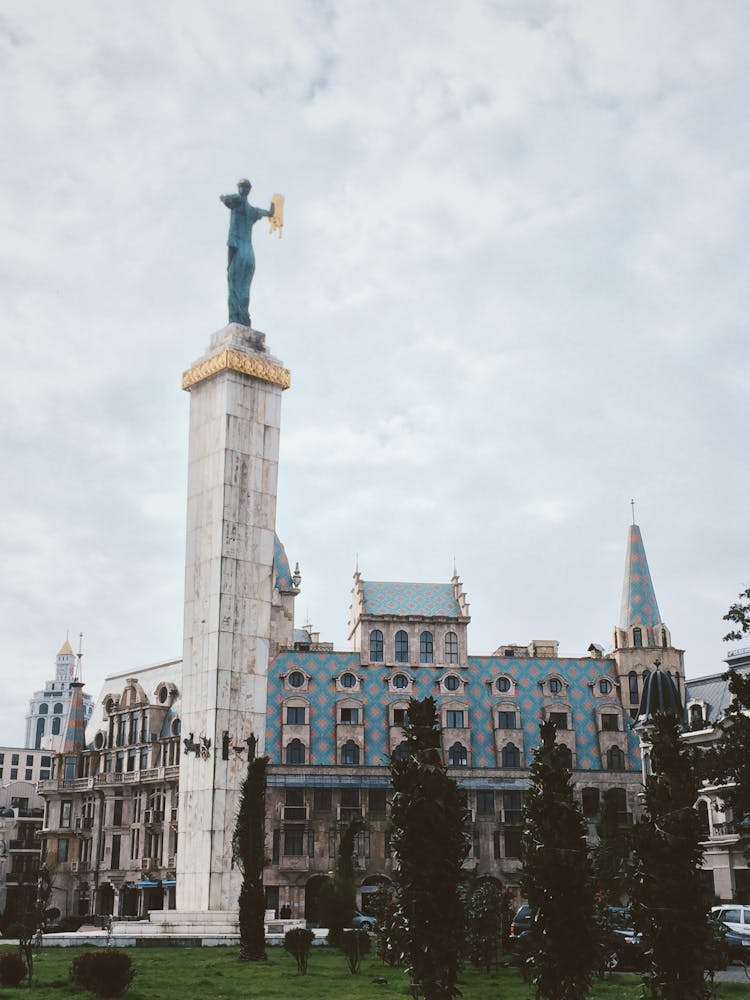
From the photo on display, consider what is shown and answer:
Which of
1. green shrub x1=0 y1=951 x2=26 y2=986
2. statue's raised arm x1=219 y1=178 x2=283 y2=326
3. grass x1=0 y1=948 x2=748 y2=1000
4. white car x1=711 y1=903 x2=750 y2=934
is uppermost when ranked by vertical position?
statue's raised arm x1=219 y1=178 x2=283 y2=326

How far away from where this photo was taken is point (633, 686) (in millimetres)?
82750

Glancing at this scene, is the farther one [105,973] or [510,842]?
[510,842]

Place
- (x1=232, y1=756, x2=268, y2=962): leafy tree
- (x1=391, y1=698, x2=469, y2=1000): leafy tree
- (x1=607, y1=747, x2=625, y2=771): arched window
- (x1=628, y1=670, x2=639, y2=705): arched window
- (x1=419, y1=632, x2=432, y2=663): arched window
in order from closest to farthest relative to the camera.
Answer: (x1=391, y1=698, x2=469, y2=1000): leafy tree, (x1=232, y1=756, x2=268, y2=962): leafy tree, (x1=607, y1=747, x2=625, y2=771): arched window, (x1=628, y1=670, x2=639, y2=705): arched window, (x1=419, y1=632, x2=432, y2=663): arched window

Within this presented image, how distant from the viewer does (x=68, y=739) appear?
94000 mm

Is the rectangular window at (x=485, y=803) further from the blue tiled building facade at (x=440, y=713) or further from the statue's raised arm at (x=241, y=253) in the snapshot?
the statue's raised arm at (x=241, y=253)

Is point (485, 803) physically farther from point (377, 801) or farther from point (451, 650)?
point (451, 650)

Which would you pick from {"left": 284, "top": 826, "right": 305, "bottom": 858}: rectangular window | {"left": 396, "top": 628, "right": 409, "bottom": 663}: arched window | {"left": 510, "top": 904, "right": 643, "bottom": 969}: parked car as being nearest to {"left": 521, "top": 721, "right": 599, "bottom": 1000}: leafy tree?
{"left": 510, "top": 904, "right": 643, "bottom": 969}: parked car

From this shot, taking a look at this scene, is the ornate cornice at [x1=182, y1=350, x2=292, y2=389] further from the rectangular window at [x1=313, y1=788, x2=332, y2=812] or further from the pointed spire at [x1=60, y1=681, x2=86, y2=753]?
the pointed spire at [x1=60, y1=681, x2=86, y2=753]

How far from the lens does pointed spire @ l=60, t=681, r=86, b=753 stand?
9375 centimetres

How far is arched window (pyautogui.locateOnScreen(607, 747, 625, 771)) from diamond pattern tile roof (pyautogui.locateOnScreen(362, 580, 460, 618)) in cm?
1472

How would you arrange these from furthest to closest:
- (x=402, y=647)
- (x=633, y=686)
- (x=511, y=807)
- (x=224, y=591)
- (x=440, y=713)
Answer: (x=402, y=647) → (x=633, y=686) → (x=440, y=713) → (x=511, y=807) → (x=224, y=591)

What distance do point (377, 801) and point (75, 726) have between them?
30.0 m

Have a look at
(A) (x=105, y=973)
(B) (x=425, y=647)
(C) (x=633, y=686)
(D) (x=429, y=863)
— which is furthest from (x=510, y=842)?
(D) (x=429, y=863)

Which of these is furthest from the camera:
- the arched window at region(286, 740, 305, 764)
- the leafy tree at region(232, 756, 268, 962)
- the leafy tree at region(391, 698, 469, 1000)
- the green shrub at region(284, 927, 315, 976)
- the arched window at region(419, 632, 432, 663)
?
the arched window at region(419, 632, 432, 663)
